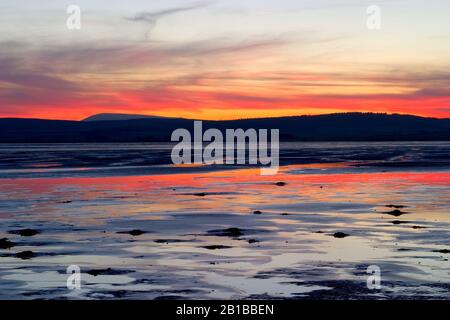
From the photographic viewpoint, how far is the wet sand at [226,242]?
45.1 ft

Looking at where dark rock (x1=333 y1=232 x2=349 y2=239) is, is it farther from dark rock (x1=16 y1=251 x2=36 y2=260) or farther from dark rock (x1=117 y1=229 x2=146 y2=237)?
dark rock (x1=16 y1=251 x2=36 y2=260)

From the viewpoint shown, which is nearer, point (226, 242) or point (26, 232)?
point (226, 242)

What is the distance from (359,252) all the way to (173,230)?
241 inches

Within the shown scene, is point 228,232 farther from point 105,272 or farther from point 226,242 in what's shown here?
point 105,272

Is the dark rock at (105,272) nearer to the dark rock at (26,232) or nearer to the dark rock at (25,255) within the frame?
the dark rock at (25,255)

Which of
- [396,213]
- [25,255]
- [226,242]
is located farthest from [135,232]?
[396,213]

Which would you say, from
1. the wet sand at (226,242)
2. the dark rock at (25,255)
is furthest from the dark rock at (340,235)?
the dark rock at (25,255)

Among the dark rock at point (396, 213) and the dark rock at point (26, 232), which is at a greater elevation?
the dark rock at point (396, 213)

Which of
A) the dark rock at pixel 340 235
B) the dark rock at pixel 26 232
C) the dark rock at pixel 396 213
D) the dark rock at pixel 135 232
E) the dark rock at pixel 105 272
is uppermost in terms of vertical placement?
the dark rock at pixel 396 213

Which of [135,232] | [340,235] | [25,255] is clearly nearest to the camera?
[25,255]

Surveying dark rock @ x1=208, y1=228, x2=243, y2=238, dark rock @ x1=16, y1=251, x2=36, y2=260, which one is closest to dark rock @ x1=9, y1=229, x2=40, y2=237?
dark rock @ x1=16, y1=251, x2=36, y2=260

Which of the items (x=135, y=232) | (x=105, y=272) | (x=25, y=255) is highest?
(x=135, y=232)

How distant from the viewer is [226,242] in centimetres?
1908
